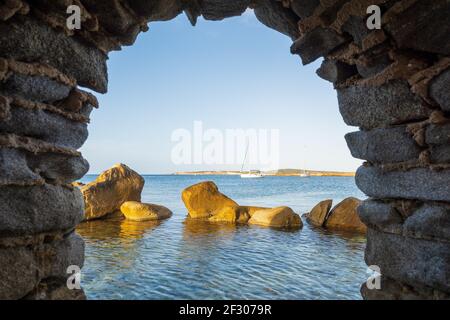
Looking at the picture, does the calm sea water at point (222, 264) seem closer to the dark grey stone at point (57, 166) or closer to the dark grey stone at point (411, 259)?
the dark grey stone at point (411, 259)

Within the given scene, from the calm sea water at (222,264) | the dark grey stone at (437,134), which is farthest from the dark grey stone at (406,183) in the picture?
the calm sea water at (222,264)

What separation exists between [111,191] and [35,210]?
17172mm

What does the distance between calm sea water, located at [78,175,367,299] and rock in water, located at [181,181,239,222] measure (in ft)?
9.34

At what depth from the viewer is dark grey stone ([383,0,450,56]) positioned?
2334 millimetres

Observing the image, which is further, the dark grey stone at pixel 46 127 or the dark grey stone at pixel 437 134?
the dark grey stone at pixel 437 134

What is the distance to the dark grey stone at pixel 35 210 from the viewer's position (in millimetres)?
2119

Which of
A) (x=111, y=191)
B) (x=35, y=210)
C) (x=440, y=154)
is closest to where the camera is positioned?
(x=35, y=210)

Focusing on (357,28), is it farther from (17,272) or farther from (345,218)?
(345,218)

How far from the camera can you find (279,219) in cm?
1516

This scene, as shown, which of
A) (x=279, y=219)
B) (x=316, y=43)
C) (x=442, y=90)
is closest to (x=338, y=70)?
(x=316, y=43)

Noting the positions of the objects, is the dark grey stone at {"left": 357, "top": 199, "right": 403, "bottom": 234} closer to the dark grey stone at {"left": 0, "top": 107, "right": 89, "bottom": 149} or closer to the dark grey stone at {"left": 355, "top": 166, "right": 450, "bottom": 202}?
the dark grey stone at {"left": 355, "top": 166, "right": 450, "bottom": 202}

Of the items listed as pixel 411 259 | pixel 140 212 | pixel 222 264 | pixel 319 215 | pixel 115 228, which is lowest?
pixel 115 228

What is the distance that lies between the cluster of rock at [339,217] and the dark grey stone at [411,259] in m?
12.1
